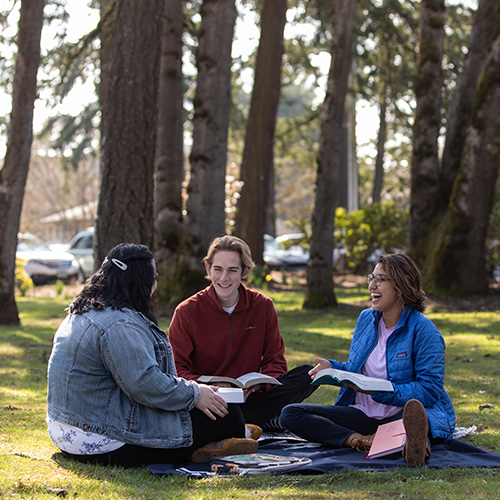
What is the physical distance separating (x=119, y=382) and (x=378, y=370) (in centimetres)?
180

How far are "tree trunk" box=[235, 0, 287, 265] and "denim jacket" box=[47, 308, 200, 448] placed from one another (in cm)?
1604

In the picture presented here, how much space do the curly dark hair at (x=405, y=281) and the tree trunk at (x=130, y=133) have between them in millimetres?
4969

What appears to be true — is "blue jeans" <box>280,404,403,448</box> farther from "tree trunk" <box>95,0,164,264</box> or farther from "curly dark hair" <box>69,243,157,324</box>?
"tree trunk" <box>95,0,164,264</box>

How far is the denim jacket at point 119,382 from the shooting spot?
4.29 metres

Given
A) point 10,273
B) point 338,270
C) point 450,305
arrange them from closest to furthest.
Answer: point 10,273 → point 450,305 → point 338,270

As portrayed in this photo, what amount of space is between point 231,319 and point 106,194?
174 inches

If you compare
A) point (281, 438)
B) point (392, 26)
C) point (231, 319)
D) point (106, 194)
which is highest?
point (392, 26)

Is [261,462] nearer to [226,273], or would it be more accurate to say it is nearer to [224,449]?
[224,449]

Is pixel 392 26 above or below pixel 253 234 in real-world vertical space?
above

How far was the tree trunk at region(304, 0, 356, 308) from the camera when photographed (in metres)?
14.2

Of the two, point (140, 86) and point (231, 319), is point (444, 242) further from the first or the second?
point (231, 319)

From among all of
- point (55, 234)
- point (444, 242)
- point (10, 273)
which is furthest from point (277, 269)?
point (55, 234)

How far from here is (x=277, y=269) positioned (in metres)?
28.8

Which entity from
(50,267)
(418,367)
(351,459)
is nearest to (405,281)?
(418,367)
